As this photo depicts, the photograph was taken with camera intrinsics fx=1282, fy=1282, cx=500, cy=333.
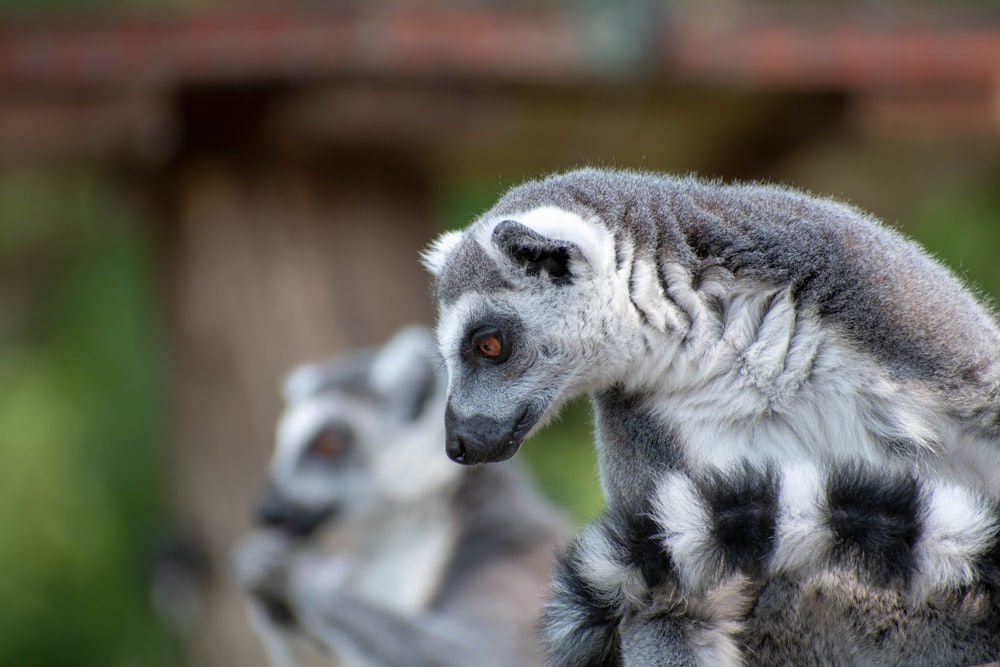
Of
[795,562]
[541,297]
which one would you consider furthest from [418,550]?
[795,562]

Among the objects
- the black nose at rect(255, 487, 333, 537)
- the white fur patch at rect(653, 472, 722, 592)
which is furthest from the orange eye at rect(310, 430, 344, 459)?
the white fur patch at rect(653, 472, 722, 592)

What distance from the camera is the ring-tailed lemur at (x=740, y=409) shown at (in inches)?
99.0

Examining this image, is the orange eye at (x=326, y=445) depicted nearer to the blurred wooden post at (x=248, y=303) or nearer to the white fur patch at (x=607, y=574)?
the blurred wooden post at (x=248, y=303)

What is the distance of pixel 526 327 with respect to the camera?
3037 mm

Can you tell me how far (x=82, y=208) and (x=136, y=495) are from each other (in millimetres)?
2268

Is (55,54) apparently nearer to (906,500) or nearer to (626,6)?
(626,6)

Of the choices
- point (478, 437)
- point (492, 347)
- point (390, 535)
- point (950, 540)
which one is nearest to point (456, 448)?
point (478, 437)

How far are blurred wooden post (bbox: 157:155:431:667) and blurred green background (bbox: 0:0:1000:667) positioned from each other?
46.5 inches

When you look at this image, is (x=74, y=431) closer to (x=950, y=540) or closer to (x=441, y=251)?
(x=441, y=251)

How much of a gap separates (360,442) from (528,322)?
243 cm

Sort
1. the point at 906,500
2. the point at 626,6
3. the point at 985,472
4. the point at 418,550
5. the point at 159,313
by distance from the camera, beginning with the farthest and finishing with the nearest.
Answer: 1. the point at 159,313
2. the point at 626,6
3. the point at 418,550
4. the point at 985,472
5. the point at 906,500

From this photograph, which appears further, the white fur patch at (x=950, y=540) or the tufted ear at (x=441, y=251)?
the tufted ear at (x=441, y=251)

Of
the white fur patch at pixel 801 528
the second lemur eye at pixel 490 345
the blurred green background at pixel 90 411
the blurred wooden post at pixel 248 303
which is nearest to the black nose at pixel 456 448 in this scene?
the second lemur eye at pixel 490 345

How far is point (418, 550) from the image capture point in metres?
5.05
